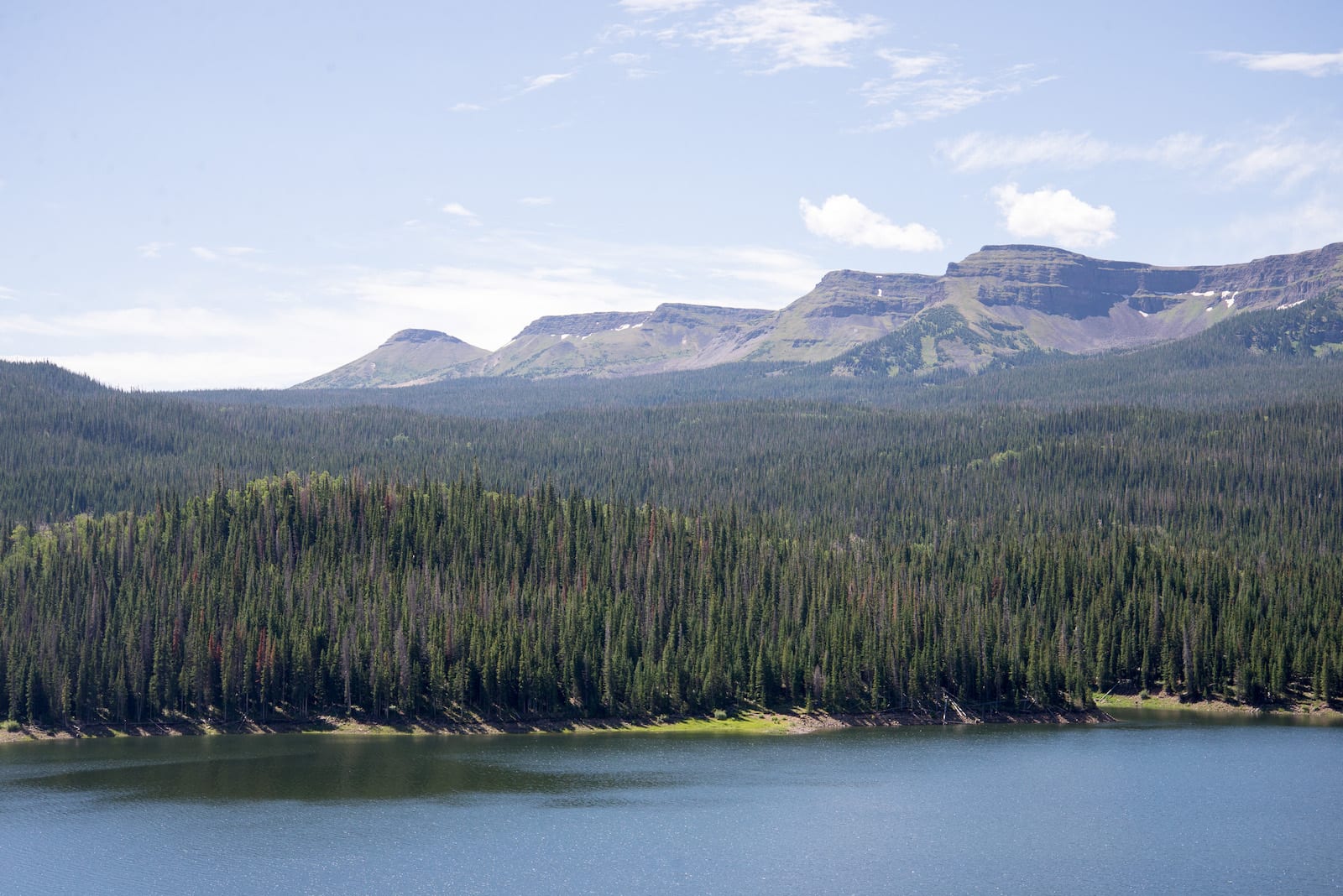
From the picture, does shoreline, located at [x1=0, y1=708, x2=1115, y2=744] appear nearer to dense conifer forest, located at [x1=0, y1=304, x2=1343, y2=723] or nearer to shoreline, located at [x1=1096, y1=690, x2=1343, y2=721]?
dense conifer forest, located at [x1=0, y1=304, x2=1343, y2=723]

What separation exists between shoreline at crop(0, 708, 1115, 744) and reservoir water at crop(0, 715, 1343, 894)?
2.99 metres

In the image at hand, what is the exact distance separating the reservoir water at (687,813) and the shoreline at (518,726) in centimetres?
299

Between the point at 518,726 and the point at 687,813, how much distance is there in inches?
1649

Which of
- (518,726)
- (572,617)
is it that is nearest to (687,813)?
(518,726)

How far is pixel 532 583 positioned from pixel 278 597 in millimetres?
32448

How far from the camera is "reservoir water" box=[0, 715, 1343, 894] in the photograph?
302 ft

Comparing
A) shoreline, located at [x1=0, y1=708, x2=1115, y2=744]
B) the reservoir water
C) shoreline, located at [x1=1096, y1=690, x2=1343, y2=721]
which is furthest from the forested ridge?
the reservoir water

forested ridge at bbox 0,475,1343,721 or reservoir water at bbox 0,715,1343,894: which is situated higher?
forested ridge at bbox 0,475,1343,721

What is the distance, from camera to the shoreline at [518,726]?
143250 millimetres

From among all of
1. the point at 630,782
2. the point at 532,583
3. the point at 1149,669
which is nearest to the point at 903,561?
the point at 1149,669

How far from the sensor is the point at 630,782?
395 ft

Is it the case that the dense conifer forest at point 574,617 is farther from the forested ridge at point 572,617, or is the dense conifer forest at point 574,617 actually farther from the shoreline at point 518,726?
the shoreline at point 518,726

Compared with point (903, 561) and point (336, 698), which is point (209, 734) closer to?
point (336, 698)

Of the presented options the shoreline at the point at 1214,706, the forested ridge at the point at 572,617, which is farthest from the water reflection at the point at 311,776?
the shoreline at the point at 1214,706
